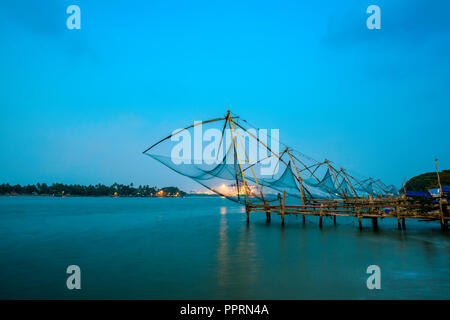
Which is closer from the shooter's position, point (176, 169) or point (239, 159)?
point (176, 169)

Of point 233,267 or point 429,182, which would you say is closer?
point 233,267

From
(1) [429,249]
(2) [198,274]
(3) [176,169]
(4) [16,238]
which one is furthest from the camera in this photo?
(4) [16,238]

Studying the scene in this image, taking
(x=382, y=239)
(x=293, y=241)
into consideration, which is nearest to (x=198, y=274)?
(x=293, y=241)

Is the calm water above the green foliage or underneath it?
underneath

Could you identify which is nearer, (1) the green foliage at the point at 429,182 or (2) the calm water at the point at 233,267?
(2) the calm water at the point at 233,267

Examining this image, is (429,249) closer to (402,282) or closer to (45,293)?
(402,282)

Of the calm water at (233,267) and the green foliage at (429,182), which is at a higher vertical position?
the green foliage at (429,182)

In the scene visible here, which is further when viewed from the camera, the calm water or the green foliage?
the green foliage

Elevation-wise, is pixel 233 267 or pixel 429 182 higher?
pixel 429 182
